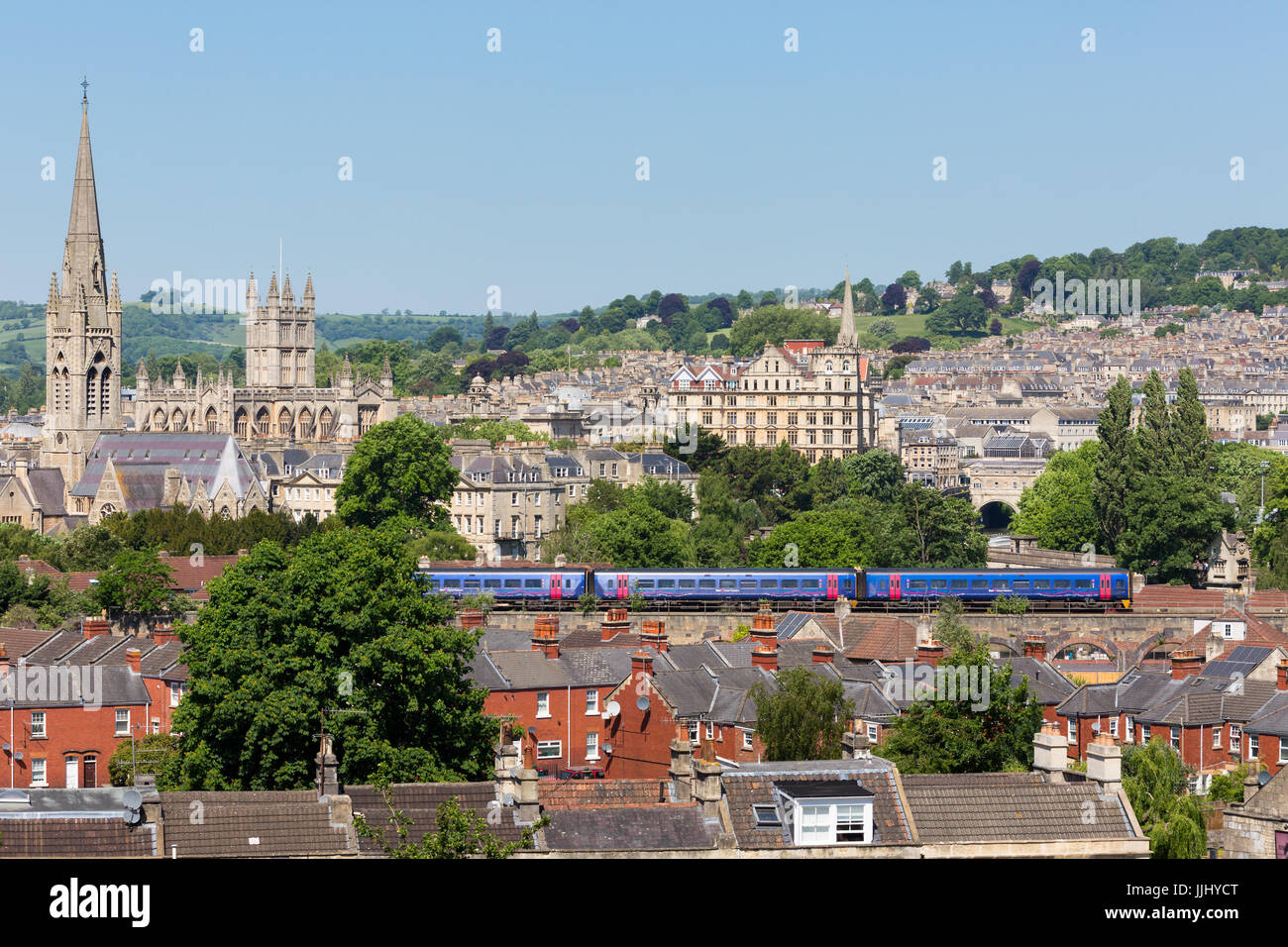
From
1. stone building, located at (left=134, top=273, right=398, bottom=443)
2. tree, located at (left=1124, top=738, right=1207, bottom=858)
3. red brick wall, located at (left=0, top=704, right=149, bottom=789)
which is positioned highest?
stone building, located at (left=134, top=273, right=398, bottom=443)

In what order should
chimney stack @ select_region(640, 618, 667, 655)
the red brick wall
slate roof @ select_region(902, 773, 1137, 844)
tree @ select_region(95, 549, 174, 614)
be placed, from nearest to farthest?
1. slate roof @ select_region(902, 773, 1137, 844)
2. the red brick wall
3. chimney stack @ select_region(640, 618, 667, 655)
4. tree @ select_region(95, 549, 174, 614)

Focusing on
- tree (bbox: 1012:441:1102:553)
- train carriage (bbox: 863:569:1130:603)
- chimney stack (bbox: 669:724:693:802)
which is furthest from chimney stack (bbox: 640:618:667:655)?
tree (bbox: 1012:441:1102:553)

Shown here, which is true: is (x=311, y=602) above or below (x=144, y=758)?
above

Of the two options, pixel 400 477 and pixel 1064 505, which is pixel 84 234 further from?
pixel 1064 505

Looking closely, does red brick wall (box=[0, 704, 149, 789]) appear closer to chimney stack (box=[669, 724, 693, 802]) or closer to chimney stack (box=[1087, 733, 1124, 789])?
chimney stack (box=[669, 724, 693, 802])
